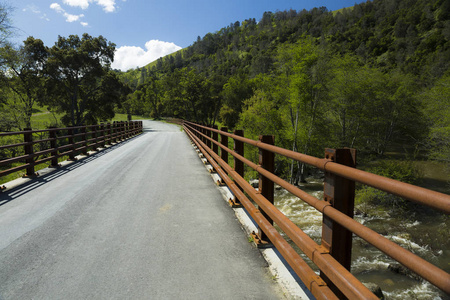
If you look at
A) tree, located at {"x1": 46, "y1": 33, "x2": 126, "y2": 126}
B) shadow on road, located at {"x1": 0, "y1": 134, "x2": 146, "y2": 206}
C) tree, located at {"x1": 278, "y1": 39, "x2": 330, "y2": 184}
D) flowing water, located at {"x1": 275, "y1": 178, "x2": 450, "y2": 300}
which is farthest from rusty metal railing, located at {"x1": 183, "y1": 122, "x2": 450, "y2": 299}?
tree, located at {"x1": 46, "y1": 33, "x2": 126, "y2": 126}

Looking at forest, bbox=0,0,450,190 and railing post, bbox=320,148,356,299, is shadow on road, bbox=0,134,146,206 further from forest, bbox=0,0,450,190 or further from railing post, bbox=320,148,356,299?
forest, bbox=0,0,450,190

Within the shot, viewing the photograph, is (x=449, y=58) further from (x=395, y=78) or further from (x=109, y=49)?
(x=109, y=49)

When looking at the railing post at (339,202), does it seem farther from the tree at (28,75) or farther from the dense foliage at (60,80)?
the tree at (28,75)

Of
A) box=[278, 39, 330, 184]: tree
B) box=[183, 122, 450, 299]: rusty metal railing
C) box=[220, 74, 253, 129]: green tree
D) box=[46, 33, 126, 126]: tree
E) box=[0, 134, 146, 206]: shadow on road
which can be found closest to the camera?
box=[183, 122, 450, 299]: rusty metal railing

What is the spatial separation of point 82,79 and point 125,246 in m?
40.3

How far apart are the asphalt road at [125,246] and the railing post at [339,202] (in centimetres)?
85

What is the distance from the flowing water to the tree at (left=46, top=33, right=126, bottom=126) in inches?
1241

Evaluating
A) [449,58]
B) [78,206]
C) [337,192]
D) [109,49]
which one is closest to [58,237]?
[78,206]

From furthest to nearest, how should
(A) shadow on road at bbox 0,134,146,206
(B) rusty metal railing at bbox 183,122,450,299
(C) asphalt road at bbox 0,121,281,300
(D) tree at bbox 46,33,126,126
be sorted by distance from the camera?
(D) tree at bbox 46,33,126,126 < (A) shadow on road at bbox 0,134,146,206 < (C) asphalt road at bbox 0,121,281,300 < (B) rusty metal railing at bbox 183,122,450,299

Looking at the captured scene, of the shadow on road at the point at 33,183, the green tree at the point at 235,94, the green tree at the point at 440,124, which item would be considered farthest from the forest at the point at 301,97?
the green tree at the point at 235,94

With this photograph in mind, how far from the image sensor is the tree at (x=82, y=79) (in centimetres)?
3409

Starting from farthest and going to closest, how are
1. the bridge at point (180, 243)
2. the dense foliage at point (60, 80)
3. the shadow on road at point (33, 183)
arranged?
the dense foliage at point (60, 80) → the shadow on road at point (33, 183) → the bridge at point (180, 243)

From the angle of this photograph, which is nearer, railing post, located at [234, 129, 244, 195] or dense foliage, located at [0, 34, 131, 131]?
railing post, located at [234, 129, 244, 195]

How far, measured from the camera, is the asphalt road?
2.49 metres
